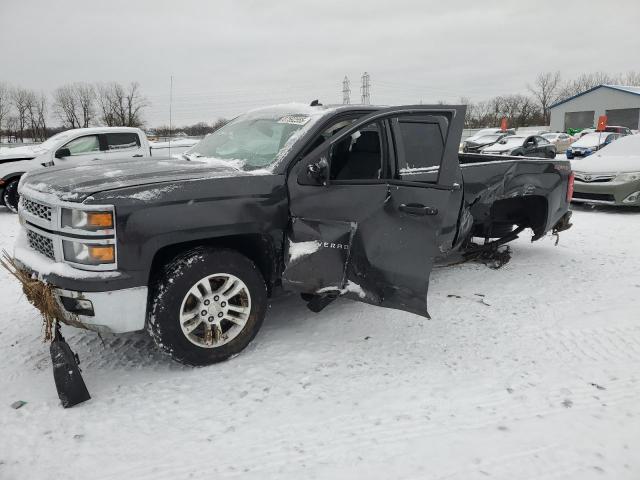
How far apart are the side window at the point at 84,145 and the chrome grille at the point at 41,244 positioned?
7.20 m

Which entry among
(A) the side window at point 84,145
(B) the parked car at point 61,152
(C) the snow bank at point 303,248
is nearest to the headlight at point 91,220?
(C) the snow bank at point 303,248

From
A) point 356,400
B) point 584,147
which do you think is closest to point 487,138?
point 584,147

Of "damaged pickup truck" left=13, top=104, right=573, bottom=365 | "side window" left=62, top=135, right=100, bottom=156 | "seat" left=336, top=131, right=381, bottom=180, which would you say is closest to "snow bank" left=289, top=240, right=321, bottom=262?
"damaged pickup truck" left=13, top=104, right=573, bottom=365

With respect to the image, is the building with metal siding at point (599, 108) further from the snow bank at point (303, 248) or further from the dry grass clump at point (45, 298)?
the dry grass clump at point (45, 298)

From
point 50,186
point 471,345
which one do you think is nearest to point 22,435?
point 50,186

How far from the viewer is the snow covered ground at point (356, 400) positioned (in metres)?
2.46

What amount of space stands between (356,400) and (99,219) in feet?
6.36

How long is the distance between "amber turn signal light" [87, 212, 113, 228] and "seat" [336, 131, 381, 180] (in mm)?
1745

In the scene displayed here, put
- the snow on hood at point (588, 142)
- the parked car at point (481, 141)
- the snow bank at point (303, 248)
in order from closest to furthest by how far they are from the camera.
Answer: the snow bank at point (303, 248)
the snow on hood at point (588, 142)
the parked car at point (481, 141)

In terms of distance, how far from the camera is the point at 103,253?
9.50 feet

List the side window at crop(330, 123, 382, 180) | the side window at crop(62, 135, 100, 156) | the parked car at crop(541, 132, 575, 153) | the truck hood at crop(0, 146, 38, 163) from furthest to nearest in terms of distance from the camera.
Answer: the parked car at crop(541, 132, 575, 153)
the truck hood at crop(0, 146, 38, 163)
the side window at crop(62, 135, 100, 156)
the side window at crop(330, 123, 382, 180)

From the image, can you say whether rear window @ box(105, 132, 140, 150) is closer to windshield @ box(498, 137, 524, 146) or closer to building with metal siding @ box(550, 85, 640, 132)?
windshield @ box(498, 137, 524, 146)

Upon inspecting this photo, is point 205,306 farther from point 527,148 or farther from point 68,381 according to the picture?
point 527,148

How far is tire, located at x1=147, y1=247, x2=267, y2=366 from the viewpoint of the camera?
313 centimetres
